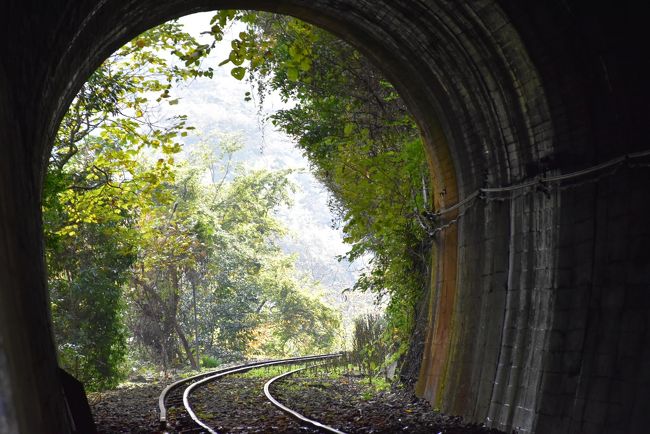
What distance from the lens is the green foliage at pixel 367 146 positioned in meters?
13.0

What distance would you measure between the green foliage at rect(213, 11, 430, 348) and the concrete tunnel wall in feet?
7.73

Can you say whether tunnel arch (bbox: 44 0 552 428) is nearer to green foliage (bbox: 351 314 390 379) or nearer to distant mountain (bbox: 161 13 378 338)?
green foliage (bbox: 351 314 390 379)

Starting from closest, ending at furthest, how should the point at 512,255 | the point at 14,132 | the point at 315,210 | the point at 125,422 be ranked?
the point at 14,132
the point at 512,255
the point at 125,422
the point at 315,210

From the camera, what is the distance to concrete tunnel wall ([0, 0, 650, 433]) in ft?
15.9

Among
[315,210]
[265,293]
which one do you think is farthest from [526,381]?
[315,210]

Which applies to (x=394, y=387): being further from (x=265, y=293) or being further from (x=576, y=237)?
(x=265, y=293)

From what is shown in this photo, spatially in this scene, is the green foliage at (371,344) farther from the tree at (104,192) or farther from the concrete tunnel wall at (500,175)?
the concrete tunnel wall at (500,175)

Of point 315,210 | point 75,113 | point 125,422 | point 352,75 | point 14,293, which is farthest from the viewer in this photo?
point 315,210

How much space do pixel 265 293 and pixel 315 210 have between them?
9348cm

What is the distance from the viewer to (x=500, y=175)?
891 centimetres

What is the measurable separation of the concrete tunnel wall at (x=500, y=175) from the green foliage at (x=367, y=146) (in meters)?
2.36

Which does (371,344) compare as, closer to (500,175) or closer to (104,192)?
(104,192)

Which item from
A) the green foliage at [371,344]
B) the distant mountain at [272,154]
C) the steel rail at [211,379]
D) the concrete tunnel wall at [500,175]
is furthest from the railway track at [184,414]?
the distant mountain at [272,154]

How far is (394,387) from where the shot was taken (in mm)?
13219
